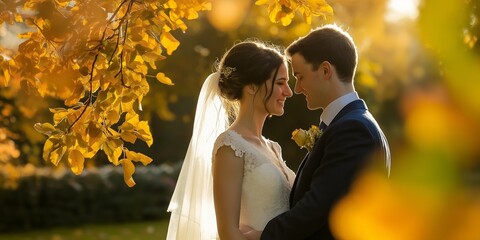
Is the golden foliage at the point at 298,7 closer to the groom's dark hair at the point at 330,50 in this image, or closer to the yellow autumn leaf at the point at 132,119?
the groom's dark hair at the point at 330,50

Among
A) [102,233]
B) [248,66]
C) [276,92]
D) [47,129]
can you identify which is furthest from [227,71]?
[102,233]

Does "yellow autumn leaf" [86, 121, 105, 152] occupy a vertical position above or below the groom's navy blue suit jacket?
above

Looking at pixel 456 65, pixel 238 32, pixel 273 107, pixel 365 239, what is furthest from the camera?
pixel 238 32

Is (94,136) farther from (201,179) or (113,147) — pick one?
(201,179)

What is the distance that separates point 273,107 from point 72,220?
1272 cm

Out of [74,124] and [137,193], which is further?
[137,193]

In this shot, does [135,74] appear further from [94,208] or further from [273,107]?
[94,208]

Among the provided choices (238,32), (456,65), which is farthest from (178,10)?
(238,32)

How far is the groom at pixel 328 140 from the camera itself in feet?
11.4

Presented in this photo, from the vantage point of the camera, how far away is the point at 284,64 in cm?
429

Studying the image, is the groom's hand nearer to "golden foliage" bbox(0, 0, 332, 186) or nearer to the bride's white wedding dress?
the bride's white wedding dress

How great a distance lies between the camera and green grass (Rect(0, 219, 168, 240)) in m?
14.5

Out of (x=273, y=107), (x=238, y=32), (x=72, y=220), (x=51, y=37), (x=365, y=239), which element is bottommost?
(x=365, y=239)

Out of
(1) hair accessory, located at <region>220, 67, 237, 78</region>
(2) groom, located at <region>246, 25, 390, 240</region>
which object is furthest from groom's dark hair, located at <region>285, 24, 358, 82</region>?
(1) hair accessory, located at <region>220, 67, 237, 78</region>
